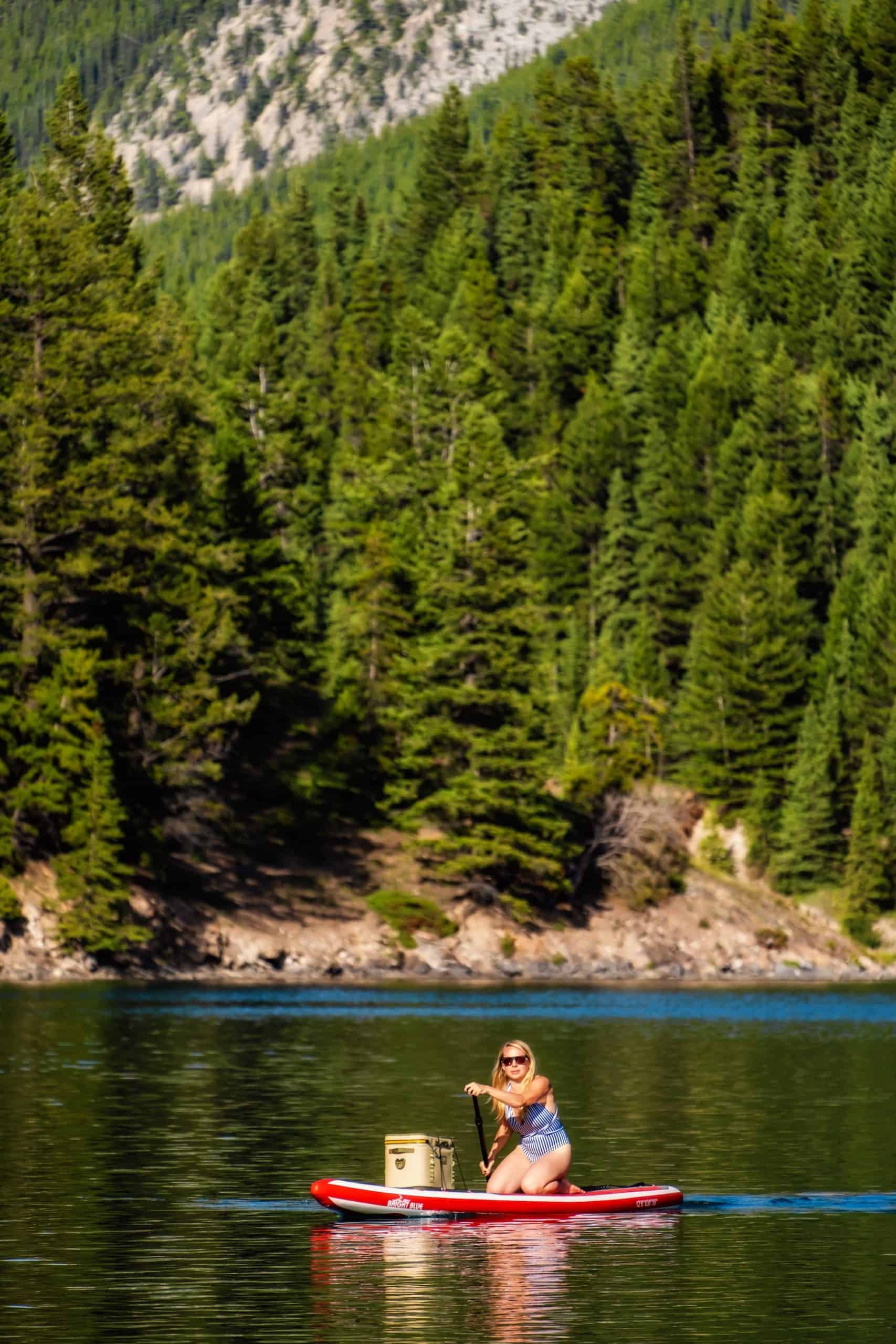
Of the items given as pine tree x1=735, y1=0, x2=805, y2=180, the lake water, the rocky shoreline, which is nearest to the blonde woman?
the lake water

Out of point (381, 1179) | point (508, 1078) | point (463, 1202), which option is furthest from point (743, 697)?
point (508, 1078)

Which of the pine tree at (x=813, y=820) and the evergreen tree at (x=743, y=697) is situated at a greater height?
the evergreen tree at (x=743, y=697)

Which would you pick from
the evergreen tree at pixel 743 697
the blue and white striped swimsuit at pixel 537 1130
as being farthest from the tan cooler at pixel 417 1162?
the evergreen tree at pixel 743 697

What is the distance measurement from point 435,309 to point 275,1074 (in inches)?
4519

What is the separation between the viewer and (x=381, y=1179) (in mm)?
26312

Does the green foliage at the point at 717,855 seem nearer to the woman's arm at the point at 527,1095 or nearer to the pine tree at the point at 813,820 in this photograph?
the pine tree at the point at 813,820

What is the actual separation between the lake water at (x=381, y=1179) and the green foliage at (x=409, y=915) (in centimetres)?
2445

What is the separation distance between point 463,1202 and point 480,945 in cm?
5720

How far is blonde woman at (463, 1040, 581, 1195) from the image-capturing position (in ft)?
72.4

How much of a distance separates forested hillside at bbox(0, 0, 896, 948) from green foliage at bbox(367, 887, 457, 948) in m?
2.40

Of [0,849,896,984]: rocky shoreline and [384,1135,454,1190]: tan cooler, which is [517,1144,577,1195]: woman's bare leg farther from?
[0,849,896,984]: rocky shoreline

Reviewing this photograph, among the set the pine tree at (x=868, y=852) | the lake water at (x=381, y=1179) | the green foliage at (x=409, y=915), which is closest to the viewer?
the lake water at (x=381, y=1179)

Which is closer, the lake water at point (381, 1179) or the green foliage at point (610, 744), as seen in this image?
the lake water at point (381, 1179)

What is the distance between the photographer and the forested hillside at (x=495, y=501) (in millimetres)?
72375
